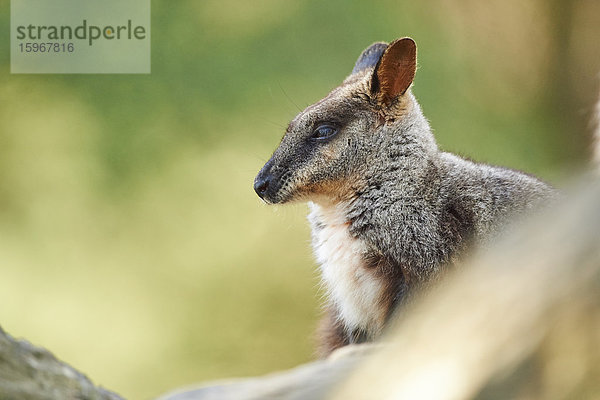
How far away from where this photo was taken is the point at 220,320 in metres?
7.60

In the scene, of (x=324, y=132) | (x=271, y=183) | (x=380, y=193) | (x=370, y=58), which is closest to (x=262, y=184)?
(x=271, y=183)

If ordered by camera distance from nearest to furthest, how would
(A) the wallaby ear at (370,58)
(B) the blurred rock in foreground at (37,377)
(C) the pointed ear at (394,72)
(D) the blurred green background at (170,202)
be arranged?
(B) the blurred rock in foreground at (37,377), (C) the pointed ear at (394,72), (A) the wallaby ear at (370,58), (D) the blurred green background at (170,202)

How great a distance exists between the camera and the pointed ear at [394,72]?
11.8ft

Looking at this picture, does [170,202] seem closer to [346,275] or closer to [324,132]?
[324,132]

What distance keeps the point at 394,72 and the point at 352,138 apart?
1.11 feet

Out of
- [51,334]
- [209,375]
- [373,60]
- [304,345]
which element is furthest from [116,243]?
[373,60]

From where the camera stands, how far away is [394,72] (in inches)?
145

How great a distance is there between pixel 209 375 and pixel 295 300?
0.98 metres

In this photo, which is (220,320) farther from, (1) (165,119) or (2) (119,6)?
(2) (119,6)

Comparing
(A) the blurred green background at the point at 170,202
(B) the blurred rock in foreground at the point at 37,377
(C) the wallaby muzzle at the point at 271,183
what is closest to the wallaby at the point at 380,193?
(C) the wallaby muzzle at the point at 271,183

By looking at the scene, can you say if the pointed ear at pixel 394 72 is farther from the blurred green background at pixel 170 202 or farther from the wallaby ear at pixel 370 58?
the blurred green background at pixel 170 202

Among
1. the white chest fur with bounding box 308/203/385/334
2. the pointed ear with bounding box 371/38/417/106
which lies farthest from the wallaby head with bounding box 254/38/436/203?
the white chest fur with bounding box 308/203/385/334

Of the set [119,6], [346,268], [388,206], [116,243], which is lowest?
[346,268]

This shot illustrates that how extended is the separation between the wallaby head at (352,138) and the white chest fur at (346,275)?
0.12 metres
